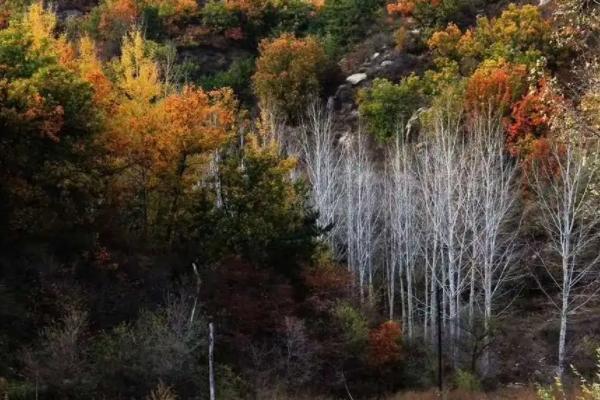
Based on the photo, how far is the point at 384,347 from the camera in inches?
788

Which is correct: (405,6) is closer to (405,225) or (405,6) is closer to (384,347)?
(405,225)

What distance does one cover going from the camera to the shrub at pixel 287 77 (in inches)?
1561

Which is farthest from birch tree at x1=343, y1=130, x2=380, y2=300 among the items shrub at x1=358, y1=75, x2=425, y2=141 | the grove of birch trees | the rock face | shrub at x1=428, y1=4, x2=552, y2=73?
the rock face

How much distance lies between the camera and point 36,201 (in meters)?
16.5

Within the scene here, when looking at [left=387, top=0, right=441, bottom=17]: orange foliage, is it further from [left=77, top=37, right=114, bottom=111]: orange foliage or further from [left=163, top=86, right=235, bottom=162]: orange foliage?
[left=163, top=86, right=235, bottom=162]: orange foliage

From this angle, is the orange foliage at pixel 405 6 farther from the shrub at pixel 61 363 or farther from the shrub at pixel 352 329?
the shrub at pixel 61 363

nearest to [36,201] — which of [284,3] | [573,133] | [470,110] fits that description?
[573,133]

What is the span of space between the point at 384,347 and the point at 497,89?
54.2 feet

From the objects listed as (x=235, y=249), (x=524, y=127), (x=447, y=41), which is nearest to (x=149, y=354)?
(x=235, y=249)

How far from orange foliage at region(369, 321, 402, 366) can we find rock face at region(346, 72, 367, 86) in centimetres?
2513

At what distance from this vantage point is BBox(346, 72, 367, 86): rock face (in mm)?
42531

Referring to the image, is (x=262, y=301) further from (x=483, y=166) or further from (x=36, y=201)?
(x=483, y=166)

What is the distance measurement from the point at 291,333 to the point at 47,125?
8.73m

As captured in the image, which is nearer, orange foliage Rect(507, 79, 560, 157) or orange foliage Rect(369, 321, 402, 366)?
orange foliage Rect(369, 321, 402, 366)
